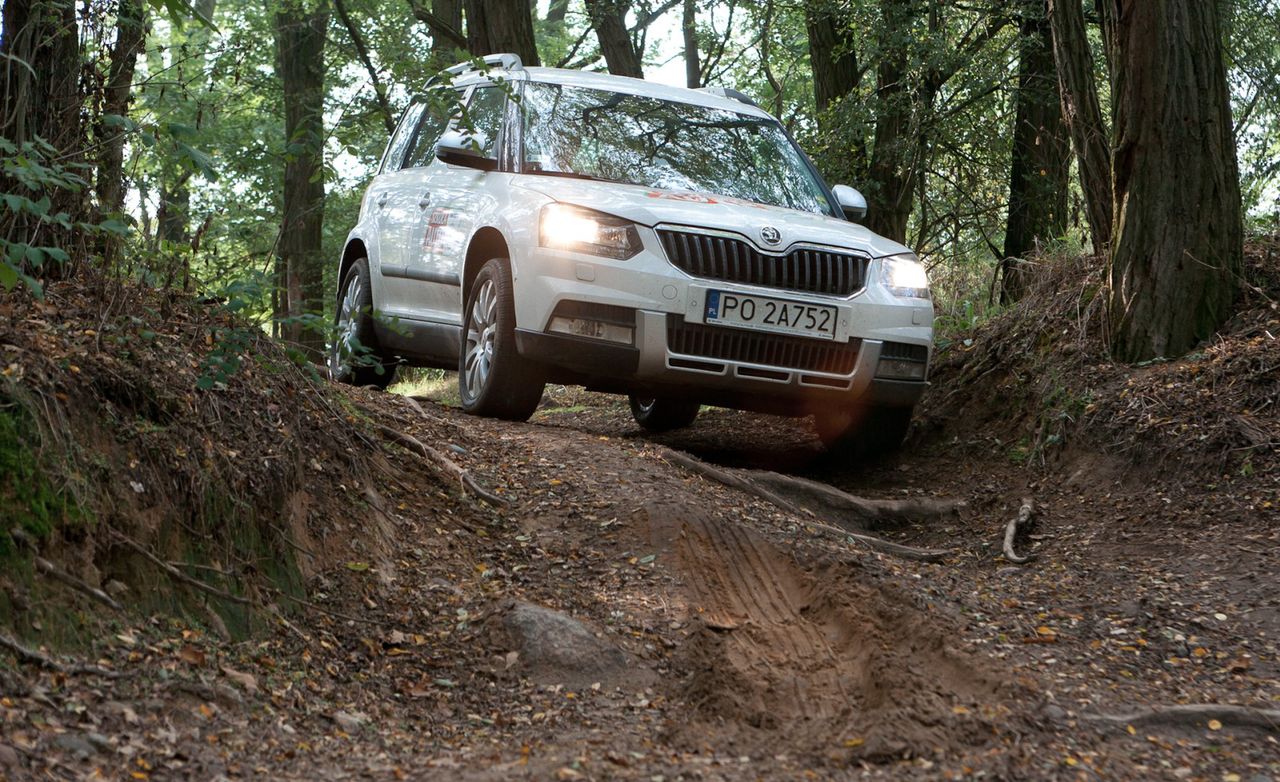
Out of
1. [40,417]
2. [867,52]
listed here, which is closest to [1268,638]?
[40,417]

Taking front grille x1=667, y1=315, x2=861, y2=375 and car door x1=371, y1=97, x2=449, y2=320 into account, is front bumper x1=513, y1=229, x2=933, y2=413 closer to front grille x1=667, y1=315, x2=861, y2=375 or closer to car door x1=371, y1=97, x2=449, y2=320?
front grille x1=667, y1=315, x2=861, y2=375

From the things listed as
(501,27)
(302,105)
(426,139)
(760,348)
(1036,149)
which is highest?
(501,27)

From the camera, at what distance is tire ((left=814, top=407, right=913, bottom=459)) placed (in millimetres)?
7953

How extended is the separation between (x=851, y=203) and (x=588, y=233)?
2006 millimetres

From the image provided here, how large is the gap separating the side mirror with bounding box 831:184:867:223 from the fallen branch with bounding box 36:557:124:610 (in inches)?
212

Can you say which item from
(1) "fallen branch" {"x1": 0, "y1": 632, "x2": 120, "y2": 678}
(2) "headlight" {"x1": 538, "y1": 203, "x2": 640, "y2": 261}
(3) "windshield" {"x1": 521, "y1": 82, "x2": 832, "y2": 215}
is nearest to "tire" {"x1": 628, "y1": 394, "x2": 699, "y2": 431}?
(3) "windshield" {"x1": 521, "y1": 82, "x2": 832, "y2": 215}

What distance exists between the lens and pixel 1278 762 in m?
3.88

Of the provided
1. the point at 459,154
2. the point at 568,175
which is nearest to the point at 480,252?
the point at 459,154

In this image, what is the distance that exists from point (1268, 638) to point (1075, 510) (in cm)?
187

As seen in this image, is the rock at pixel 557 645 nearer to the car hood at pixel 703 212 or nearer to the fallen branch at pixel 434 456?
the fallen branch at pixel 434 456

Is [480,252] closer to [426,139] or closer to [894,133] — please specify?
[426,139]

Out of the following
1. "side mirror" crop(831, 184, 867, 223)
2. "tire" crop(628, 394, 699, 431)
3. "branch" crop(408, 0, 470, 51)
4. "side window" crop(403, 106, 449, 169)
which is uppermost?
"branch" crop(408, 0, 470, 51)

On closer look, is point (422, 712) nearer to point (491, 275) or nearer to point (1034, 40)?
point (491, 275)

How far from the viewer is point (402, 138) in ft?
31.8
